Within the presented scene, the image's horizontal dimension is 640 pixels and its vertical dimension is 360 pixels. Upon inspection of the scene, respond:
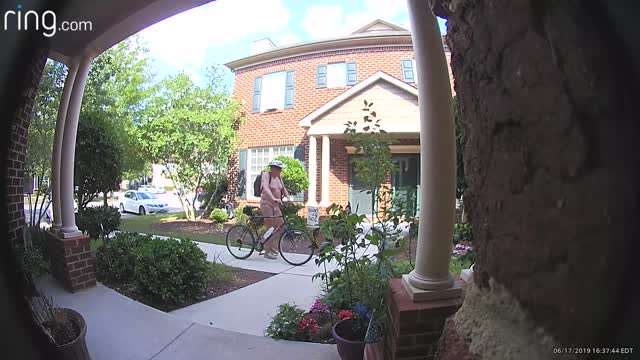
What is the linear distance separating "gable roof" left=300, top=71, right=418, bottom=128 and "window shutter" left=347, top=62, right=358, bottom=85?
118cm

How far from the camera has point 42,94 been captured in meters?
4.75

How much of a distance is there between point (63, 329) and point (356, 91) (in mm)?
9199

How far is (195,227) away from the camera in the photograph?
10180 mm

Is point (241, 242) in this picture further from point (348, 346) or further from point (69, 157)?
point (348, 346)

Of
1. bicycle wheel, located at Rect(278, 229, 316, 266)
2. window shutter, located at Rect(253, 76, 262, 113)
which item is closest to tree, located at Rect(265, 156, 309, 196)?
window shutter, located at Rect(253, 76, 262, 113)

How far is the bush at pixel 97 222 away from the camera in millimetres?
5230

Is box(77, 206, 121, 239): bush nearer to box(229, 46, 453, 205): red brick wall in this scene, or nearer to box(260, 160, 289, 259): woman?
box(260, 160, 289, 259): woman

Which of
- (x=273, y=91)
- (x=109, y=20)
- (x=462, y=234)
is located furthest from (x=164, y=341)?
(x=273, y=91)

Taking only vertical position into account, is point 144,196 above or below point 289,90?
below

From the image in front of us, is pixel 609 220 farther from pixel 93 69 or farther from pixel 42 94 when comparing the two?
pixel 93 69

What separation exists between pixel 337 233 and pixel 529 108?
7.36 ft

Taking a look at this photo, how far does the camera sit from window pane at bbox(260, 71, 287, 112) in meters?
11.8

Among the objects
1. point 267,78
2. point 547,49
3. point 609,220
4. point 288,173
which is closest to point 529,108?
point 547,49

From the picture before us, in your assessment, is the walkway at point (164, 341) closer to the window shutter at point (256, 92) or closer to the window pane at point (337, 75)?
the window pane at point (337, 75)
